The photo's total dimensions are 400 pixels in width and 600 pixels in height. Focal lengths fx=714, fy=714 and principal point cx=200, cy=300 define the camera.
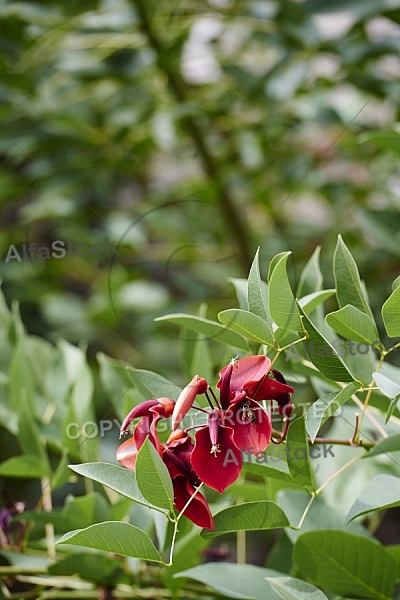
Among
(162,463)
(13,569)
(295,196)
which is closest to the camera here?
(162,463)

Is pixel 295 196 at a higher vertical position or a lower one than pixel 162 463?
lower

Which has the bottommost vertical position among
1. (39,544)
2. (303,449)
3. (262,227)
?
(262,227)

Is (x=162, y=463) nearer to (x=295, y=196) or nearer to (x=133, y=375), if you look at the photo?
(x=133, y=375)

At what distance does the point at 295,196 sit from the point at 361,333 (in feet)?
2.36

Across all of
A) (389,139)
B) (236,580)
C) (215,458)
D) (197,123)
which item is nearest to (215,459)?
(215,458)

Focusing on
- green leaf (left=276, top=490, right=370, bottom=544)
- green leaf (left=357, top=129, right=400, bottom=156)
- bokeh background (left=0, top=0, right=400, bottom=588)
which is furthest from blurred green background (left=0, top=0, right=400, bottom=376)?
green leaf (left=276, top=490, right=370, bottom=544)

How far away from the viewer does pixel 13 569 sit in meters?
0.37

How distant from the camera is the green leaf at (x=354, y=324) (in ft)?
0.90

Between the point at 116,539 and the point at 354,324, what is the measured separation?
0.40 feet

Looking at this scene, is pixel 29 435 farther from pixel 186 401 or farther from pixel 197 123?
pixel 197 123

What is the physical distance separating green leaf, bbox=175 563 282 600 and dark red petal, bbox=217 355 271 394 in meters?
0.11

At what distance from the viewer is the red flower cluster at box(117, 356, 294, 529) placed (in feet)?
0.81

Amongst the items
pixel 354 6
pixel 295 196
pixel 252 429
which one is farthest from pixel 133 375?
pixel 295 196

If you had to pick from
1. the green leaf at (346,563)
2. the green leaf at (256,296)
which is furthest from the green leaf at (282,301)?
the green leaf at (346,563)
